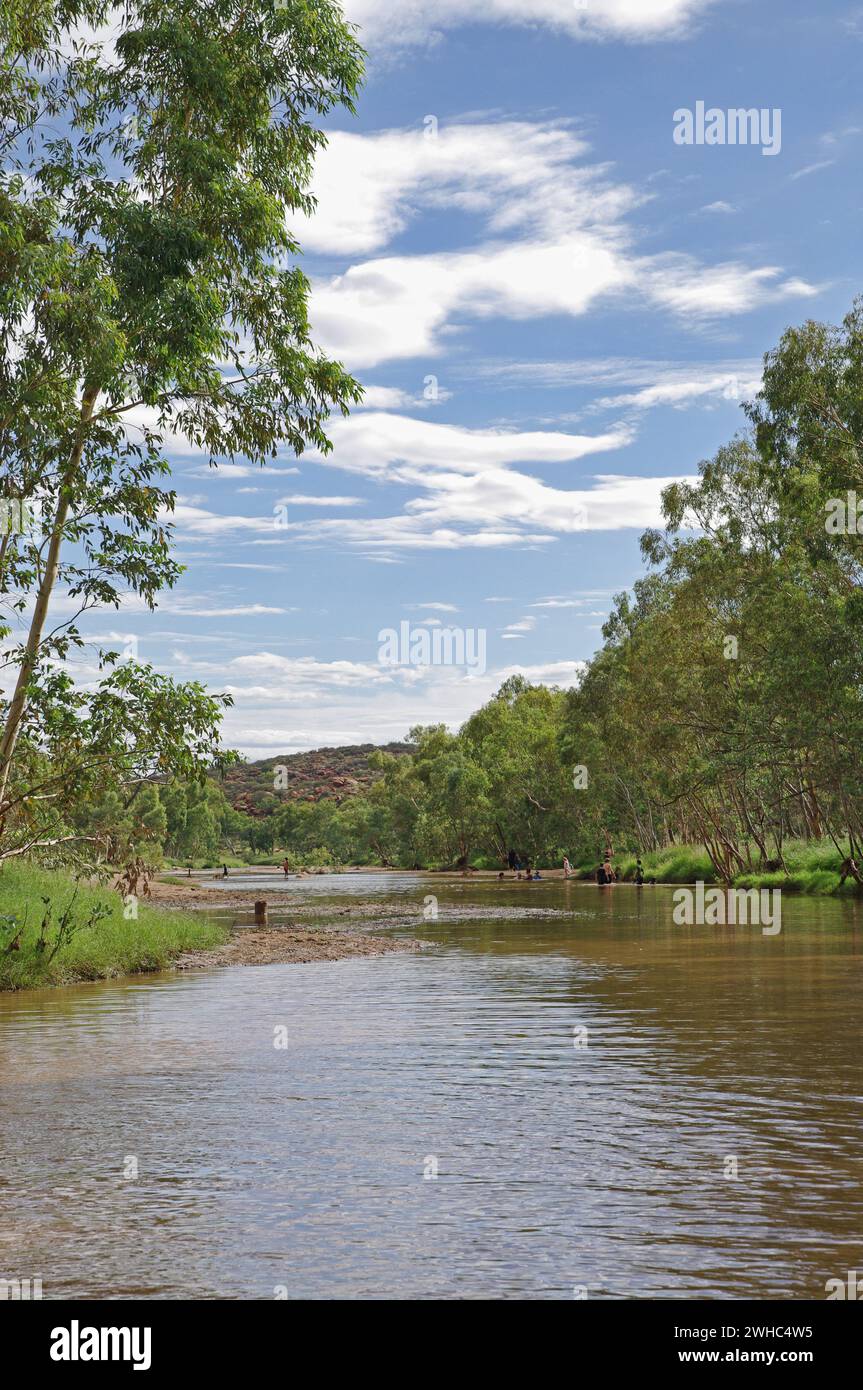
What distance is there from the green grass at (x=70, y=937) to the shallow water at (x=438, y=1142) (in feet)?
4.54

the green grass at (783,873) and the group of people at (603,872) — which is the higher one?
the green grass at (783,873)

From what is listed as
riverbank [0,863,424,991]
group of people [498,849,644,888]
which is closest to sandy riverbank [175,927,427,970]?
riverbank [0,863,424,991]

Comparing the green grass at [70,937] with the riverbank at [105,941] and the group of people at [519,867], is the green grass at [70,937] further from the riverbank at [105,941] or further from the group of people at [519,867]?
the group of people at [519,867]

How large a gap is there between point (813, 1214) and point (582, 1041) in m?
8.02

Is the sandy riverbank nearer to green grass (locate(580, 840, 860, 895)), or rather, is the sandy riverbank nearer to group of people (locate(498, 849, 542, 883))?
green grass (locate(580, 840, 860, 895))

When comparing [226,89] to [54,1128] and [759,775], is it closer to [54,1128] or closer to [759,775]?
[54,1128]

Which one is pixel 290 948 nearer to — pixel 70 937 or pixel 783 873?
pixel 70 937

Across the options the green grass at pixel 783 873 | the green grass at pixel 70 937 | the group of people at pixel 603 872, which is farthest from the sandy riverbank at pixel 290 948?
the group of people at pixel 603 872

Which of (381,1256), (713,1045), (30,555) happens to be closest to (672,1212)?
(381,1256)

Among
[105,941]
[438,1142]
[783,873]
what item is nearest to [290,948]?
[105,941]

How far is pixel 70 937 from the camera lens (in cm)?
2459

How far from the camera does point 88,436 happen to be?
21031 mm

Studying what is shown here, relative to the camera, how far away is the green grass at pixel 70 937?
23500mm

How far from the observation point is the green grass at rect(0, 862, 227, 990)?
77.1 ft
